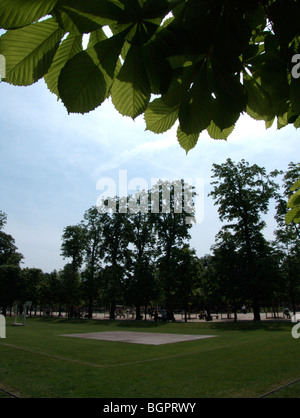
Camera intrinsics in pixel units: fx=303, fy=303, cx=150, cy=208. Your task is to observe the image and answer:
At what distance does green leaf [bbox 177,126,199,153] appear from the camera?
1.52 metres

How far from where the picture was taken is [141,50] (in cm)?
106

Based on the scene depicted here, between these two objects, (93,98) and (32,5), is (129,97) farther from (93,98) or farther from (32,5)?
(32,5)

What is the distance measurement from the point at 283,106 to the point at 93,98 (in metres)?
0.97

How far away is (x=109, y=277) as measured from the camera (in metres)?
42.3

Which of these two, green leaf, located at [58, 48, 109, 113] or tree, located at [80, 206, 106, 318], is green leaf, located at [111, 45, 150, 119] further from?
tree, located at [80, 206, 106, 318]

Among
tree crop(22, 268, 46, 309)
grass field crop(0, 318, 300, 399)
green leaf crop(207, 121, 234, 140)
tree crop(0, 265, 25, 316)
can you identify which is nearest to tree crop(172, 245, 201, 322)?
grass field crop(0, 318, 300, 399)

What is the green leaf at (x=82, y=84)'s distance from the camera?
0.99 meters

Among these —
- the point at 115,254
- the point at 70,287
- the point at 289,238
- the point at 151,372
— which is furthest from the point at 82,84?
the point at 70,287

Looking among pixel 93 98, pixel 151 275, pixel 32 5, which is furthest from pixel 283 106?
pixel 151 275

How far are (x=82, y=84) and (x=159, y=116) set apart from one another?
1.61 ft

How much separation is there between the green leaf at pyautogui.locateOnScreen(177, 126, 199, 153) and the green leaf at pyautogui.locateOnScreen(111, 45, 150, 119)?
1.33 feet

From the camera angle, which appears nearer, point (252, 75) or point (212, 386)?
point (252, 75)

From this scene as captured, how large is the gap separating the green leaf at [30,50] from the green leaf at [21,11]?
110 mm

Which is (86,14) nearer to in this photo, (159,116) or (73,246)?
(159,116)
